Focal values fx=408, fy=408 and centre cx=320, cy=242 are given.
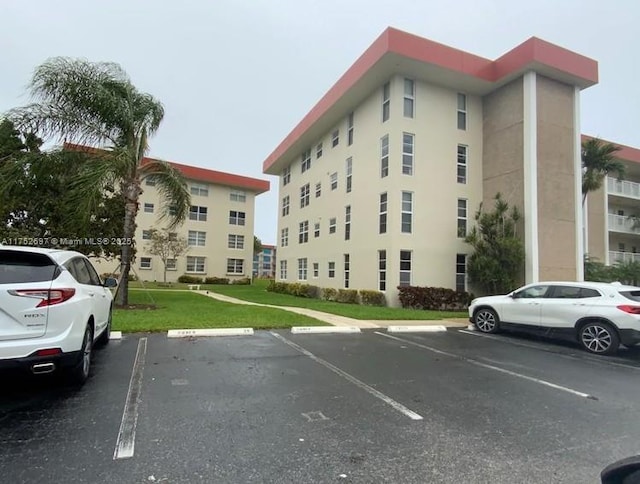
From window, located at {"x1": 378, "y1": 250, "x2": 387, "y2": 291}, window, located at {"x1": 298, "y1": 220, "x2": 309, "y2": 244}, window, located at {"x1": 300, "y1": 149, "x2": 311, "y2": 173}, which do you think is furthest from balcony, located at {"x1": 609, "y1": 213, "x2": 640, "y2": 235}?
window, located at {"x1": 300, "y1": 149, "x2": 311, "y2": 173}

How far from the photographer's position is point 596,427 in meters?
4.44

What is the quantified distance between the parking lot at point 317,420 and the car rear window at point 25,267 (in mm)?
1435

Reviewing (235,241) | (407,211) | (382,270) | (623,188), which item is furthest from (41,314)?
(235,241)

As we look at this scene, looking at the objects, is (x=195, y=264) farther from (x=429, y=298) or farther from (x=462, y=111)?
(x=462, y=111)

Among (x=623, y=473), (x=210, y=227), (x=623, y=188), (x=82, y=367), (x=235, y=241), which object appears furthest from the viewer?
(x=235, y=241)


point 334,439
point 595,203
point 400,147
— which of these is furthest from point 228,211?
point 334,439

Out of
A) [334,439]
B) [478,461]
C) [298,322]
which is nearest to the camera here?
[478,461]

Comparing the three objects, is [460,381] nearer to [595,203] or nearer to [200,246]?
[595,203]

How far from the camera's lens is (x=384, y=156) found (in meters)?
19.9

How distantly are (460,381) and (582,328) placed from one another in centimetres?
499

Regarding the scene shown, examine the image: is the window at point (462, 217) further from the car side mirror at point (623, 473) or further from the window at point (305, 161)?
the car side mirror at point (623, 473)

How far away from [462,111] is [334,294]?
38.1 ft

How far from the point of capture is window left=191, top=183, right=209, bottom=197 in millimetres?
43250

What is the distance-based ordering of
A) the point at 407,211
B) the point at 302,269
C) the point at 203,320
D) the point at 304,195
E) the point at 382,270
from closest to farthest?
the point at 203,320, the point at 407,211, the point at 382,270, the point at 302,269, the point at 304,195
